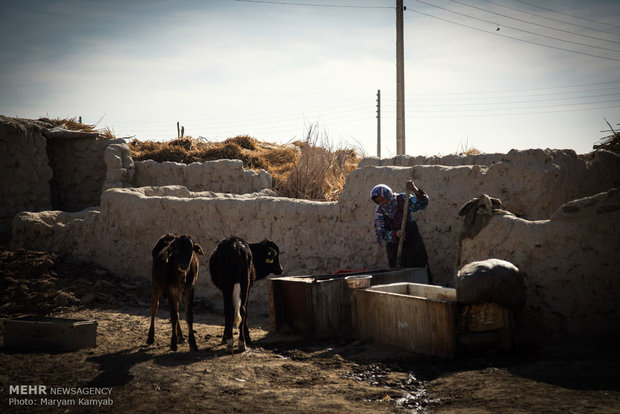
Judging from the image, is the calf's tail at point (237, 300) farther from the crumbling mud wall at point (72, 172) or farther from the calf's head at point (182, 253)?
the crumbling mud wall at point (72, 172)

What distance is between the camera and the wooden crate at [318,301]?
7289 millimetres

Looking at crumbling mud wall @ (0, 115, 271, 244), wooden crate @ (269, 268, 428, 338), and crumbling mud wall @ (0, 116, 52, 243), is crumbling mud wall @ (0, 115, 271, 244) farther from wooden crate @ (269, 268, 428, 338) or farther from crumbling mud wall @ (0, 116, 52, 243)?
wooden crate @ (269, 268, 428, 338)

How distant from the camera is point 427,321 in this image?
611cm

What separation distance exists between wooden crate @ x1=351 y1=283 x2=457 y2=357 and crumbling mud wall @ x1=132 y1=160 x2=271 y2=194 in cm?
694

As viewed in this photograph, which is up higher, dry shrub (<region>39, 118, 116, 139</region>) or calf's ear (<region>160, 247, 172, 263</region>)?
dry shrub (<region>39, 118, 116, 139</region>)

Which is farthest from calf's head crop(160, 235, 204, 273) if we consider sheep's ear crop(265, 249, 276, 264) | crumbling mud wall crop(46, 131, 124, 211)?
crumbling mud wall crop(46, 131, 124, 211)

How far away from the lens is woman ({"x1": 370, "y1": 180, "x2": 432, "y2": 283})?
823 centimetres

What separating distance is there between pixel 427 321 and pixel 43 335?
4.10m

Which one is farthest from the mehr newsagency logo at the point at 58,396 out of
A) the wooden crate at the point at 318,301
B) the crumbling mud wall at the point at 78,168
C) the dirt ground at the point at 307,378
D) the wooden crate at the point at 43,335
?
the crumbling mud wall at the point at 78,168

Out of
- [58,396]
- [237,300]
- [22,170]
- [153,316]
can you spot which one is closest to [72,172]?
[22,170]

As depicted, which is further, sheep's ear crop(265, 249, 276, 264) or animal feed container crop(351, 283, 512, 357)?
sheep's ear crop(265, 249, 276, 264)

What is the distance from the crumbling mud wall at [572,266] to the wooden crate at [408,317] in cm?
94

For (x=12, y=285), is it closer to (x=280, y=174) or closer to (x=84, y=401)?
(x=84, y=401)

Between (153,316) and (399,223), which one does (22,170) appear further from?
(399,223)
